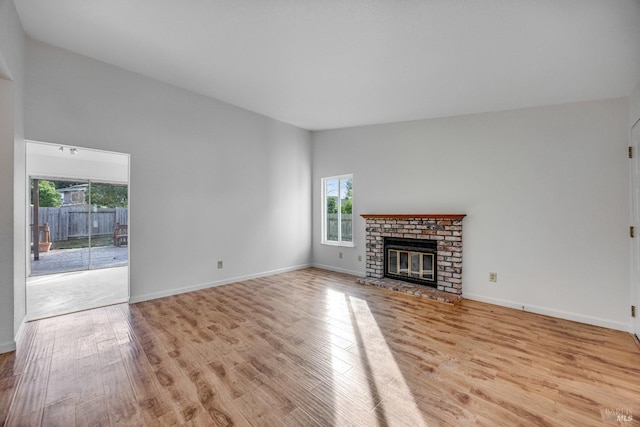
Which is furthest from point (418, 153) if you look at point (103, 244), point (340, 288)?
point (103, 244)

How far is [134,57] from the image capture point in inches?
125

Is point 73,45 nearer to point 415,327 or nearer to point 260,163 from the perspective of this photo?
point 260,163

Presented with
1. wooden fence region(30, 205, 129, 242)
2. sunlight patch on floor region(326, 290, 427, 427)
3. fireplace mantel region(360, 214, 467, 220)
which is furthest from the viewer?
wooden fence region(30, 205, 129, 242)

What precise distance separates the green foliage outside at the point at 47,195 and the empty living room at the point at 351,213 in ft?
1.12

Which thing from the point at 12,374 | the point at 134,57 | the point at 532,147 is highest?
the point at 134,57

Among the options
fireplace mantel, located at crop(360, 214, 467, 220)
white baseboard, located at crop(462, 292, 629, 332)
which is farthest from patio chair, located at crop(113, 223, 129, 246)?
white baseboard, located at crop(462, 292, 629, 332)

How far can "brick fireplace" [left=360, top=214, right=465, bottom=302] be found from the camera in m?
4.03

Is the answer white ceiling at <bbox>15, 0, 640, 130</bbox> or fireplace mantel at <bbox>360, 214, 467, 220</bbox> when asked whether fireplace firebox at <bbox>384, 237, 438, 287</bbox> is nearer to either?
fireplace mantel at <bbox>360, 214, 467, 220</bbox>

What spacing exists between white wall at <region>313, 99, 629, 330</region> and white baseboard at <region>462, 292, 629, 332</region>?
0.01 metres

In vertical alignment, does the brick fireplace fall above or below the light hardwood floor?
above

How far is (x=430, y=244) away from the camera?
4375 millimetres

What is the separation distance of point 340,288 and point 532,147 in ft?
10.8

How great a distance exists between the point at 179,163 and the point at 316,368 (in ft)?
11.3

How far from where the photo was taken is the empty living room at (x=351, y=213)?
1940 millimetres
